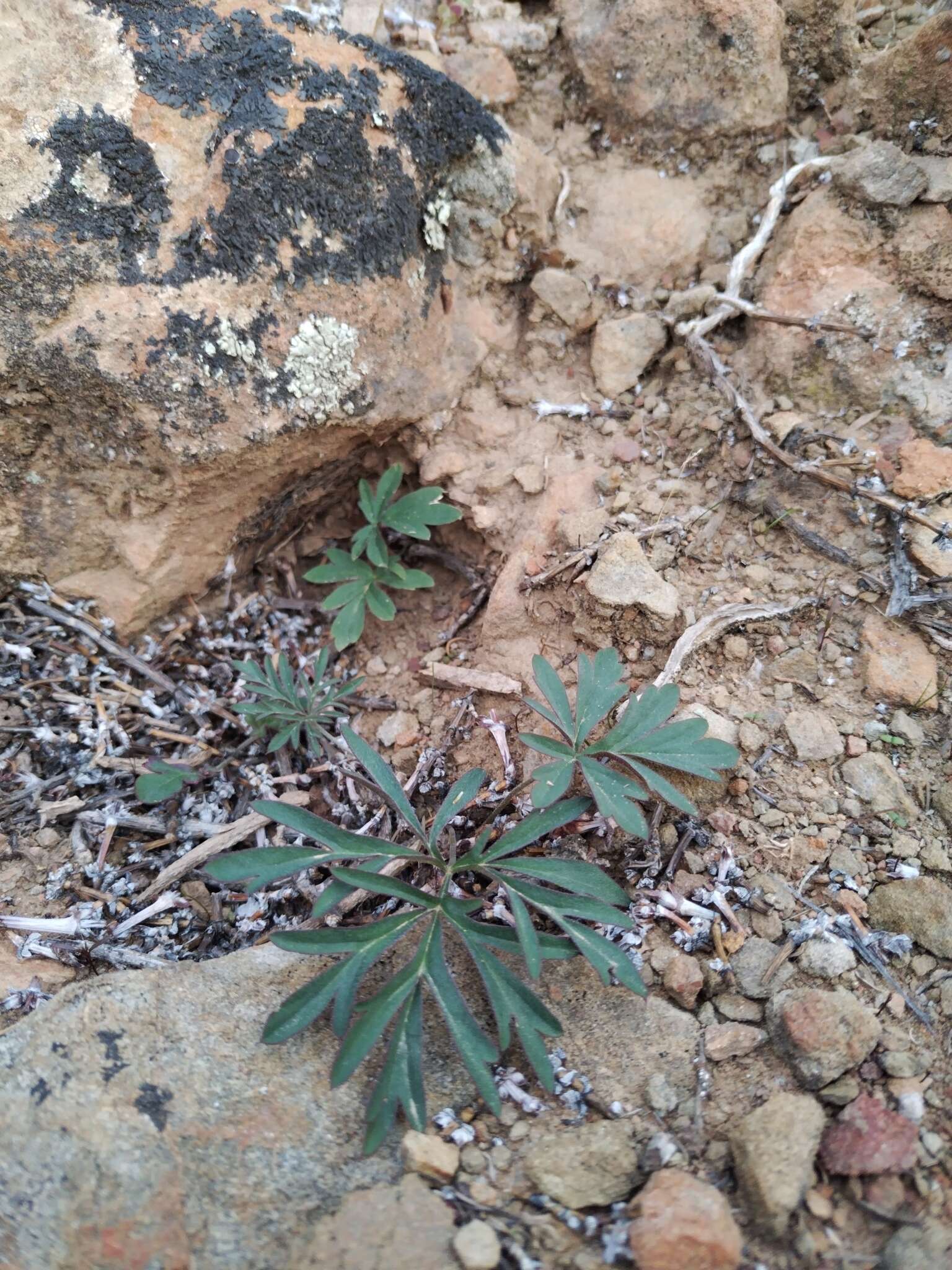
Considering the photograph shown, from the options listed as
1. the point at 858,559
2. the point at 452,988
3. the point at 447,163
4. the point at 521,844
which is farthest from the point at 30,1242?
the point at 447,163

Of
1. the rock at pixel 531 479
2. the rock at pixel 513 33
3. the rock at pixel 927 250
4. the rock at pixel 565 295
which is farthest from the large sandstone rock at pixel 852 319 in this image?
the rock at pixel 513 33

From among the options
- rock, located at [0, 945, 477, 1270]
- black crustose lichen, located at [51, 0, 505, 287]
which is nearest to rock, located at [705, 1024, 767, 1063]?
rock, located at [0, 945, 477, 1270]

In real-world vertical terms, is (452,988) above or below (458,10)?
below

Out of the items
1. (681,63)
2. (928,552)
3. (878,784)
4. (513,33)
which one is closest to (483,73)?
(513,33)

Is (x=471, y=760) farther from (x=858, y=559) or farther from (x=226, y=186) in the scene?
(x=226, y=186)

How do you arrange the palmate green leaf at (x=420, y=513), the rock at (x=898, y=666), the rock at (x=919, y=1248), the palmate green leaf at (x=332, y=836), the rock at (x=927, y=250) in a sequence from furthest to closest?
the palmate green leaf at (x=420, y=513)
the rock at (x=927, y=250)
the rock at (x=898, y=666)
the palmate green leaf at (x=332, y=836)
the rock at (x=919, y=1248)

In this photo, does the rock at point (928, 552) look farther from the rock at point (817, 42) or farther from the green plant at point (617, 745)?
the rock at point (817, 42)
